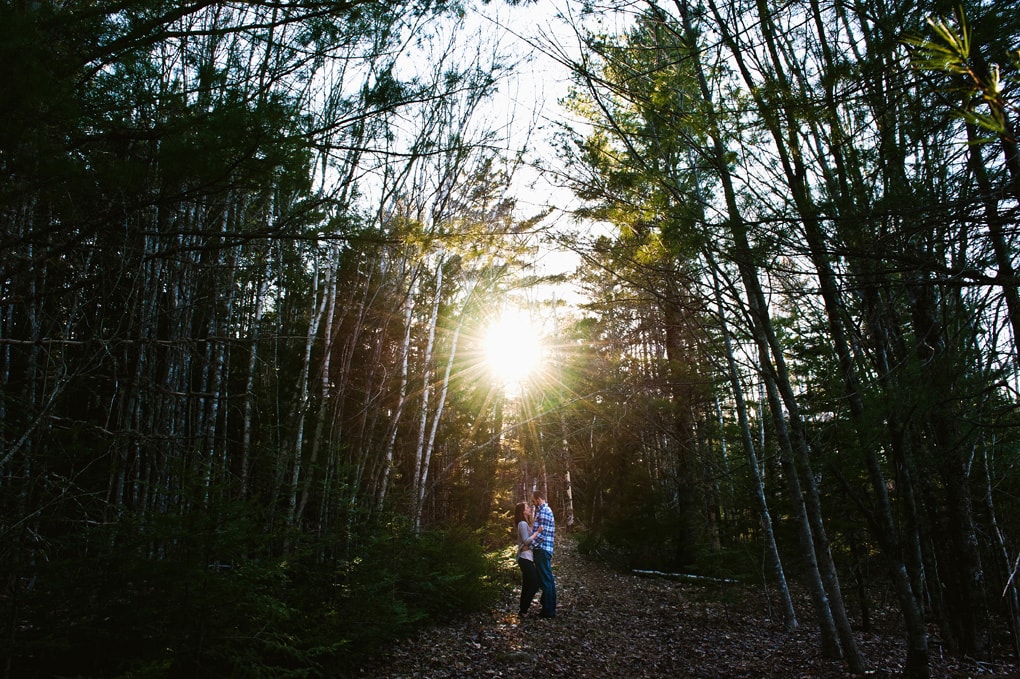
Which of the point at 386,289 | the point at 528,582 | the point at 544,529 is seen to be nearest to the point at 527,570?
the point at 528,582

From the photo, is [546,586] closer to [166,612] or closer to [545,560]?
[545,560]

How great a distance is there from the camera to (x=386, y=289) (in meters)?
6.66

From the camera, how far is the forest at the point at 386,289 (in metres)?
2.54

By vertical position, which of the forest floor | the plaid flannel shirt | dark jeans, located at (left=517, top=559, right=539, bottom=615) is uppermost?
the plaid flannel shirt

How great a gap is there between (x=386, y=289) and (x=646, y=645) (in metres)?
4.88

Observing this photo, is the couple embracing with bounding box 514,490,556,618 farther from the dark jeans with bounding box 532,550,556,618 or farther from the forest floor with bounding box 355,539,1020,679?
the forest floor with bounding box 355,539,1020,679

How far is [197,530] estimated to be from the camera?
292 centimetres

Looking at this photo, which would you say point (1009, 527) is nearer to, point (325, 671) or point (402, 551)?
point (402, 551)

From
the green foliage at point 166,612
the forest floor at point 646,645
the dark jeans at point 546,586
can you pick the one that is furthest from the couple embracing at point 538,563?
the green foliage at point 166,612

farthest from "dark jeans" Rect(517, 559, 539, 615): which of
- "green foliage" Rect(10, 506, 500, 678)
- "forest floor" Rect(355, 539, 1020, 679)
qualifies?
"green foliage" Rect(10, 506, 500, 678)

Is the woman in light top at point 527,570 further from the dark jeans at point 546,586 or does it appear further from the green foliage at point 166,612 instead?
the green foliage at point 166,612

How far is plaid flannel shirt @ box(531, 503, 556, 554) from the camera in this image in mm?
6446

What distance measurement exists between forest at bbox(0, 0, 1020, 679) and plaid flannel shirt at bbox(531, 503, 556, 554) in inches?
34.1

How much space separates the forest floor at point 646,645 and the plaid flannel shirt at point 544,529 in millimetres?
822
